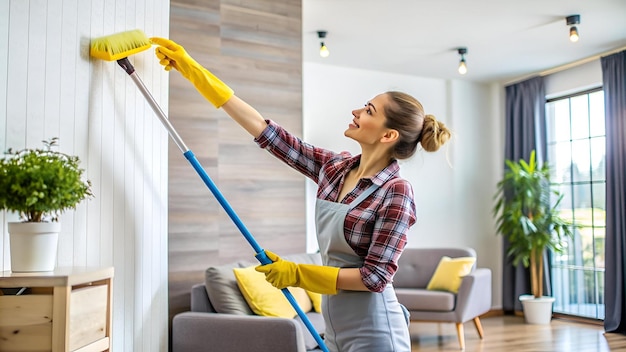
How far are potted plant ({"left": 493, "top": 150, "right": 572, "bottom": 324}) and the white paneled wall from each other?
4456 mm

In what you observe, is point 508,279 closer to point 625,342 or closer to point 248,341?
point 625,342

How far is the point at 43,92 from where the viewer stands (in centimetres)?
257

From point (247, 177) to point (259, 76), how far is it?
676mm

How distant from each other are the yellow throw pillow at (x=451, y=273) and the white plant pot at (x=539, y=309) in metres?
1.27

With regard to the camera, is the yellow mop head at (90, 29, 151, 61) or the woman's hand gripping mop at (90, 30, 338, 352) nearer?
the woman's hand gripping mop at (90, 30, 338, 352)

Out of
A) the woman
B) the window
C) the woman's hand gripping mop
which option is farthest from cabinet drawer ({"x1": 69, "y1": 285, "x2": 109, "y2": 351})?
the window

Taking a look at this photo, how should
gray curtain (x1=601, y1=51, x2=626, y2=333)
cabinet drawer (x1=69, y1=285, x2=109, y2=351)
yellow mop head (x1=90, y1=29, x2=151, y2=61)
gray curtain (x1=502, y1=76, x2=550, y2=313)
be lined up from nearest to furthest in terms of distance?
1. cabinet drawer (x1=69, y1=285, x2=109, y2=351)
2. yellow mop head (x1=90, y1=29, x2=151, y2=61)
3. gray curtain (x1=601, y1=51, x2=626, y2=333)
4. gray curtain (x1=502, y1=76, x2=550, y2=313)

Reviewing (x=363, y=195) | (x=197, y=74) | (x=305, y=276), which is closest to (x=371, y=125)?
(x=363, y=195)

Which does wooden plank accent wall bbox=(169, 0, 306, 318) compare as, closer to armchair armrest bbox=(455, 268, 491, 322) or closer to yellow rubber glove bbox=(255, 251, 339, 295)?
armchair armrest bbox=(455, 268, 491, 322)

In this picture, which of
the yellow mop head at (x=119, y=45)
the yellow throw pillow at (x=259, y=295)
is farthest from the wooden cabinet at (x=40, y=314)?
the yellow throw pillow at (x=259, y=295)

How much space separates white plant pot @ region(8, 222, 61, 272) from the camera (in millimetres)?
2178

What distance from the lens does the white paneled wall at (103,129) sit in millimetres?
2520

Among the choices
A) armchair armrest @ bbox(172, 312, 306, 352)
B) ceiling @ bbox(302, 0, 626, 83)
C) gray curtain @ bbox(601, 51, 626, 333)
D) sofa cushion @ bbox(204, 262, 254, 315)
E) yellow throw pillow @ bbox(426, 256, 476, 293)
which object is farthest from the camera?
gray curtain @ bbox(601, 51, 626, 333)

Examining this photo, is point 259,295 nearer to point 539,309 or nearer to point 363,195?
point 363,195
